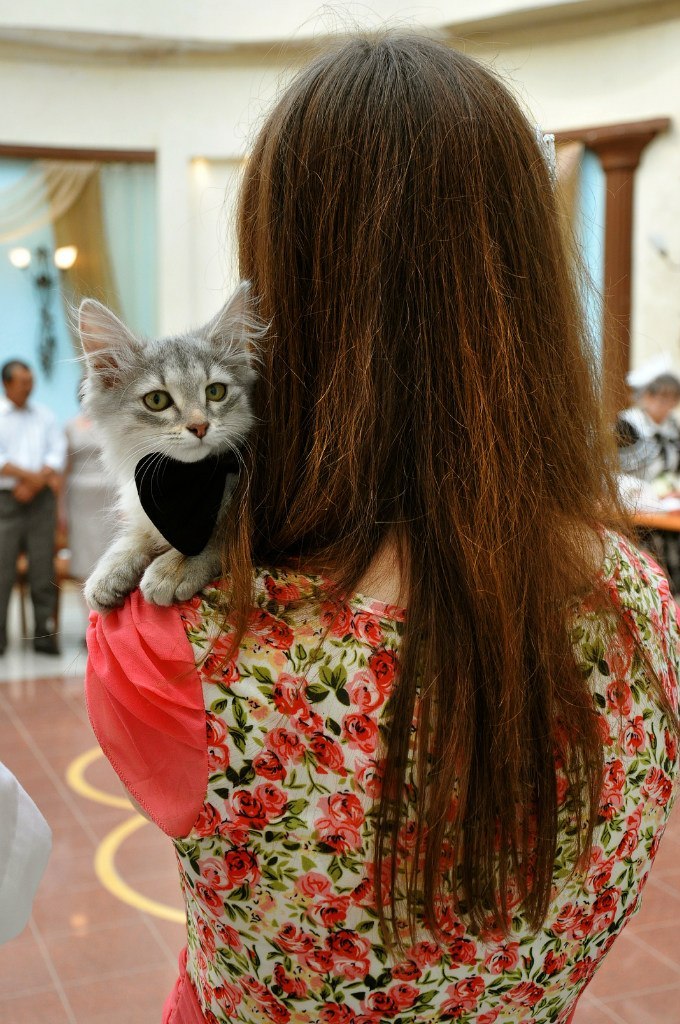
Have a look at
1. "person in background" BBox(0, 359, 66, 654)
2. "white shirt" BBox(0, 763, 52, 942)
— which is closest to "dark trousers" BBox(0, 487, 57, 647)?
"person in background" BBox(0, 359, 66, 654)

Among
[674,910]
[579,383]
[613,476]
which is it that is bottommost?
[674,910]

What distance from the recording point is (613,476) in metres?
1.21

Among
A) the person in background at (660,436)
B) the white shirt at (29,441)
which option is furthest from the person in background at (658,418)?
the white shirt at (29,441)

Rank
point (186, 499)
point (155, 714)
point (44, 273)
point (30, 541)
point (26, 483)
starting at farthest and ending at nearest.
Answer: point (44, 273) < point (30, 541) < point (26, 483) < point (186, 499) < point (155, 714)

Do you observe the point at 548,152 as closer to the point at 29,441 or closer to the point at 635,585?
the point at 635,585

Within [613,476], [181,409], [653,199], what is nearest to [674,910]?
[613,476]

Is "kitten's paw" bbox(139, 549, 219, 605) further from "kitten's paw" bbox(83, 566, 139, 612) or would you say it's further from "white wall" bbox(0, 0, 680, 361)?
"white wall" bbox(0, 0, 680, 361)

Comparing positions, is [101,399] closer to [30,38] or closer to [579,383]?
[579,383]

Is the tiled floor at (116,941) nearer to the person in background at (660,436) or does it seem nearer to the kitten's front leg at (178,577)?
the kitten's front leg at (178,577)

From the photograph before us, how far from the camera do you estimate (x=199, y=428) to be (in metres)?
1.16

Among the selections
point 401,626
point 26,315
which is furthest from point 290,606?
point 26,315

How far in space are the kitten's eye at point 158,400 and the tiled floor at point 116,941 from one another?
3.60 ft

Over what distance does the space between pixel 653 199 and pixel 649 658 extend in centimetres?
797

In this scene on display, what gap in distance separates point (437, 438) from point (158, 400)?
40 centimetres
